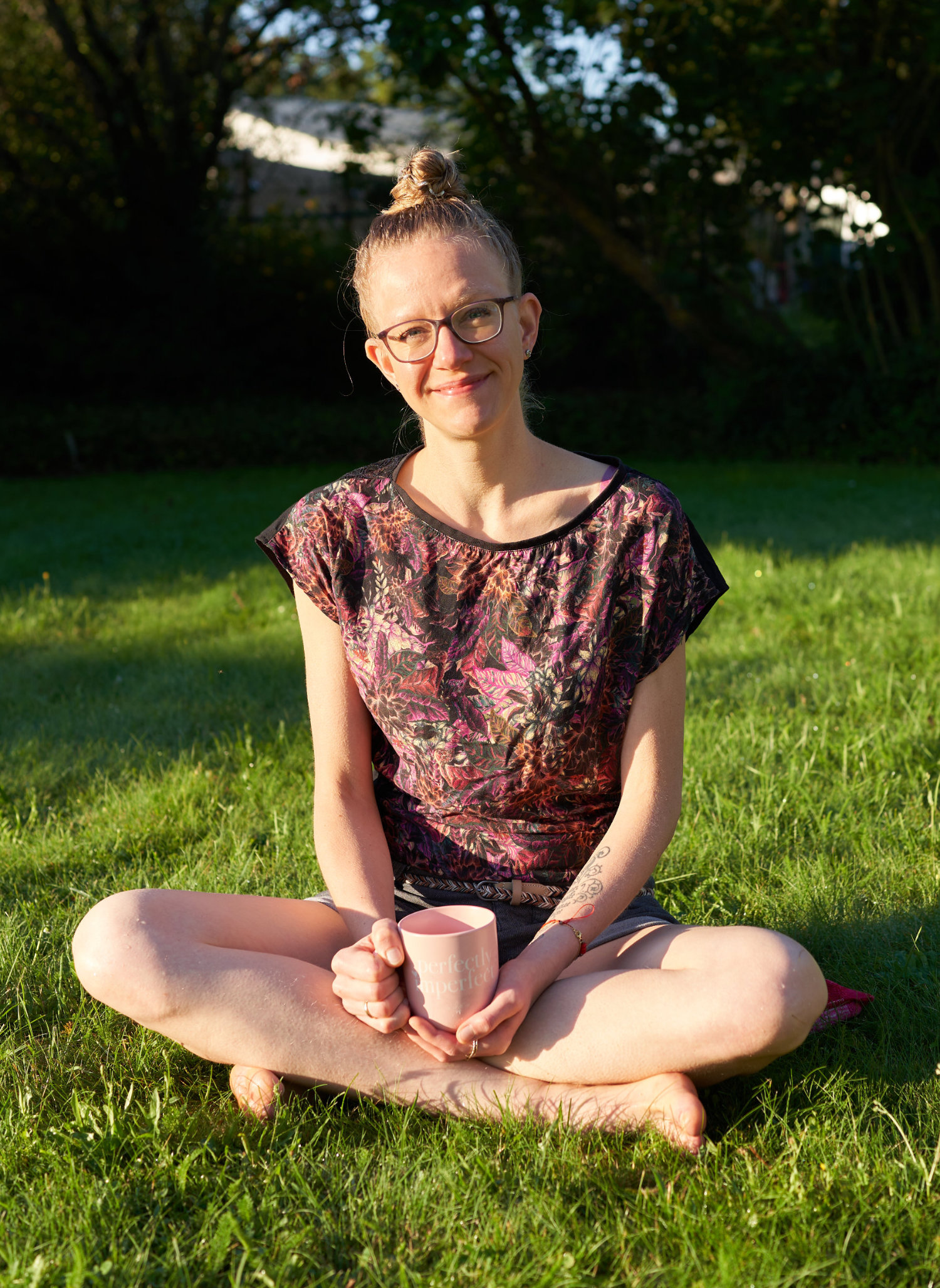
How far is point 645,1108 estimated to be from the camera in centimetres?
201

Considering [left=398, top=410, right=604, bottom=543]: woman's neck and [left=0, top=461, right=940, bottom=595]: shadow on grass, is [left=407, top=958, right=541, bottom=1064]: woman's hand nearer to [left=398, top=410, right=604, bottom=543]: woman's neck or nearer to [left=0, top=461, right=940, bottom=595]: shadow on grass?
[left=398, top=410, right=604, bottom=543]: woman's neck

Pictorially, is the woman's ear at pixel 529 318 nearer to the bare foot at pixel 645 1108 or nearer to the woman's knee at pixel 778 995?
the woman's knee at pixel 778 995

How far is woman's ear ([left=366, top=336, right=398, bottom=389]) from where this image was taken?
2279 mm

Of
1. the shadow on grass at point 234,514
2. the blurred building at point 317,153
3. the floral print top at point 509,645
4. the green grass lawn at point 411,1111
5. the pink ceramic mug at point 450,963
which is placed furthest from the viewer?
the blurred building at point 317,153

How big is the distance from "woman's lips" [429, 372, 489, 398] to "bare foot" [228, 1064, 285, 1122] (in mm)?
1337

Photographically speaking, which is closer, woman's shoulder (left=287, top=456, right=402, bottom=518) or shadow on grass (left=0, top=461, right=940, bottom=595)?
woman's shoulder (left=287, top=456, right=402, bottom=518)

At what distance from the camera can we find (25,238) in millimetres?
13805

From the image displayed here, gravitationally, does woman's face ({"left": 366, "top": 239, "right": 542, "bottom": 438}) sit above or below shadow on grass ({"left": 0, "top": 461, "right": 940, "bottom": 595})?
above

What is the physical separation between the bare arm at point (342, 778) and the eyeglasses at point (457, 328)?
593 mm

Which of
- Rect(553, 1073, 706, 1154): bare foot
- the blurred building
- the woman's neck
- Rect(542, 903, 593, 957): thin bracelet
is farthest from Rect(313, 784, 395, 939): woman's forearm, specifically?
the blurred building

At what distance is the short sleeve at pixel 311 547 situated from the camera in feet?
7.86

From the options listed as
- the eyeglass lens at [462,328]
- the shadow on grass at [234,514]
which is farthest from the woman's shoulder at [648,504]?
the shadow on grass at [234,514]

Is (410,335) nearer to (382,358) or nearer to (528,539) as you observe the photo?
(382,358)

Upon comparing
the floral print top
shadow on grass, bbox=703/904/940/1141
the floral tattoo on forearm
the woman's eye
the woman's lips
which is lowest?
shadow on grass, bbox=703/904/940/1141
